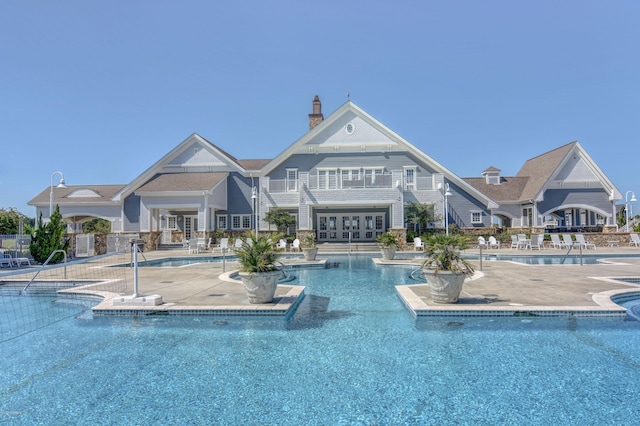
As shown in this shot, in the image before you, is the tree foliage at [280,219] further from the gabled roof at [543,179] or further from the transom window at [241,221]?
the gabled roof at [543,179]

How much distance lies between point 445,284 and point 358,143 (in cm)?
2238

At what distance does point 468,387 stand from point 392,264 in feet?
37.9

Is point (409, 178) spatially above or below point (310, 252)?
above

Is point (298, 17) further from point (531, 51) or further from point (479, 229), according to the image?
point (479, 229)

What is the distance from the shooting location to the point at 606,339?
5.80 meters

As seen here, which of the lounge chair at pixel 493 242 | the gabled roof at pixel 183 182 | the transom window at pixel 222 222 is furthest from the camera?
the transom window at pixel 222 222

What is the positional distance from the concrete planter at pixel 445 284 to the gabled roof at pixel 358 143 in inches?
867

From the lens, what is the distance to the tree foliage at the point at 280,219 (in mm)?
27188

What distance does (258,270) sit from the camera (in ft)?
24.5

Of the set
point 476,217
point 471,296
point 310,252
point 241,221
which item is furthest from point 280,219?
point 471,296

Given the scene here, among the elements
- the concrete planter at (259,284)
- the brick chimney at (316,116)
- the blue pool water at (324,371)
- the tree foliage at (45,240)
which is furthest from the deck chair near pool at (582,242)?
the tree foliage at (45,240)

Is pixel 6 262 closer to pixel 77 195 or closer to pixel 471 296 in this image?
pixel 77 195

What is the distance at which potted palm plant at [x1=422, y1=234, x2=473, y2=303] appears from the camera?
729 cm

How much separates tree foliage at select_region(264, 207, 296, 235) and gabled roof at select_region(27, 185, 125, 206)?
13.7m
